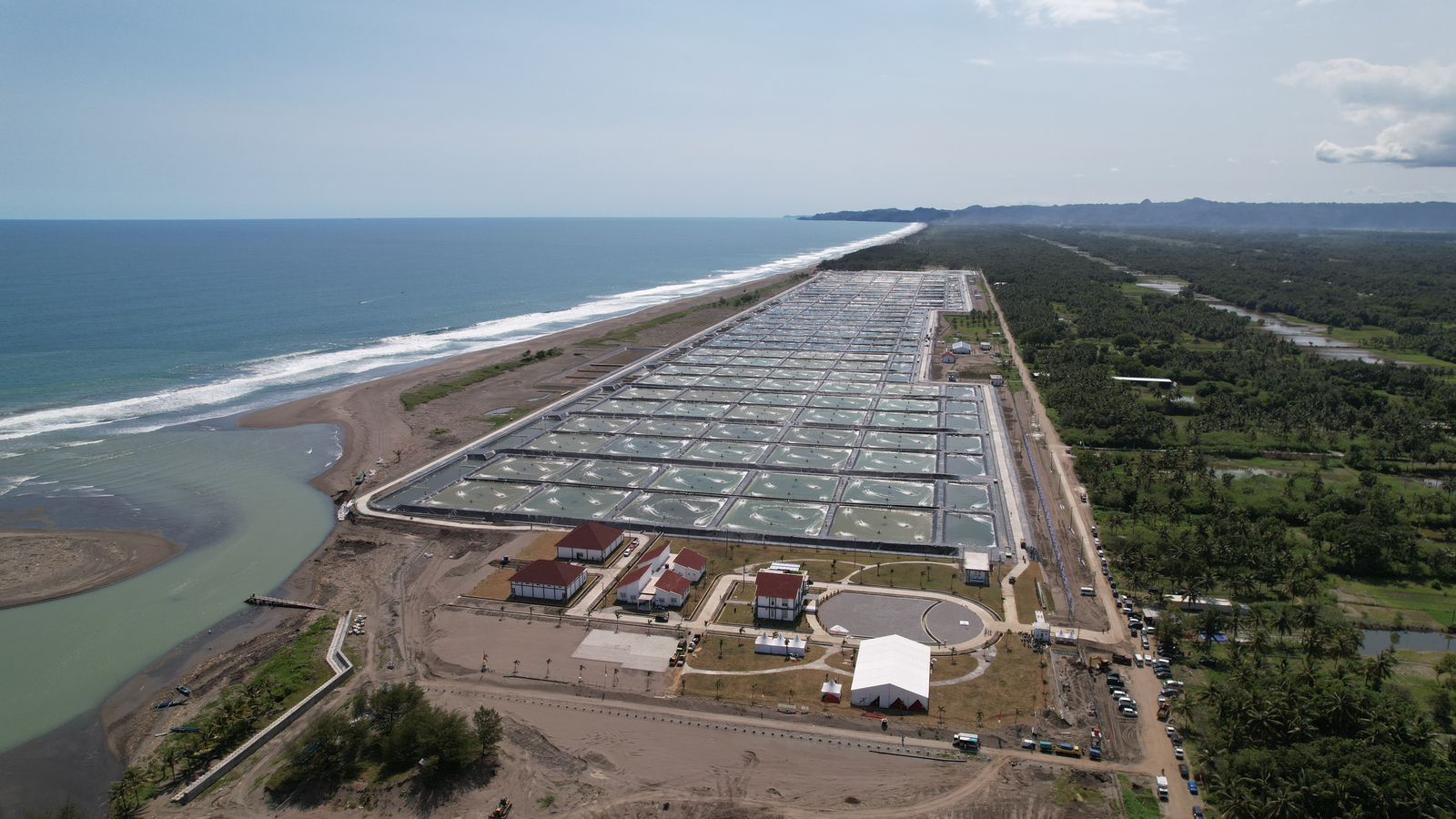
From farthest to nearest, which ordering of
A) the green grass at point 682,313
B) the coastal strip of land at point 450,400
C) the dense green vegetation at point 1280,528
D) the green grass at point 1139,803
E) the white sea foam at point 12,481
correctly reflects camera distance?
1. the green grass at point 682,313
2. the coastal strip of land at point 450,400
3. the white sea foam at point 12,481
4. the green grass at point 1139,803
5. the dense green vegetation at point 1280,528

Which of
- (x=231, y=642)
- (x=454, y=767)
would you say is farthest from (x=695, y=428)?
(x=454, y=767)

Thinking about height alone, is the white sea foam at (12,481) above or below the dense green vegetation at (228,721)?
above

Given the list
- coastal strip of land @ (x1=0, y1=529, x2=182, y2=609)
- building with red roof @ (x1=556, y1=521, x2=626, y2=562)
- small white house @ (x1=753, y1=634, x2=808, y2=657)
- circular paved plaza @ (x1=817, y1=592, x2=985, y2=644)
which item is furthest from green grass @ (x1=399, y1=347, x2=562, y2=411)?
small white house @ (x1=753, y1=634, x2=808, y2=657)

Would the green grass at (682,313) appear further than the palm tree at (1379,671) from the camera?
Yes

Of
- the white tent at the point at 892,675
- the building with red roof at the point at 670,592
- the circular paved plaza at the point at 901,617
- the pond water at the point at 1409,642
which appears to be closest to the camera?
the white tent at the point at 892,675

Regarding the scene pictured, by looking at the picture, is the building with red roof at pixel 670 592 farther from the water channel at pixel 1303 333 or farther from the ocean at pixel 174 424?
the water channel at pixel 1303 333

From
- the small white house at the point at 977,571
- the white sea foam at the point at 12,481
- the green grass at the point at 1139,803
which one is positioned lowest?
the green grass at the point at 1139,803

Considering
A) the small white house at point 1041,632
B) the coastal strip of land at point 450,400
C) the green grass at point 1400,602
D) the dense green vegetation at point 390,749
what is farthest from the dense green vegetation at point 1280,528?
the coastal strip of land at point 450,400
